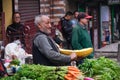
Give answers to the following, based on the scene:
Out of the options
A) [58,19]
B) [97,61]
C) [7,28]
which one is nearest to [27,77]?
[97,61]

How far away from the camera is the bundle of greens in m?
6.31

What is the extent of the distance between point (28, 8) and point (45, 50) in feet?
24.0

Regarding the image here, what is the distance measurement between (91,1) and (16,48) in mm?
9124

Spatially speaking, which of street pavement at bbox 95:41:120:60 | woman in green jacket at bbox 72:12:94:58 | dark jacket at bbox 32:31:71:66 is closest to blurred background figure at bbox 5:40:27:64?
woman in green jacket at bbox 72:12:94:58

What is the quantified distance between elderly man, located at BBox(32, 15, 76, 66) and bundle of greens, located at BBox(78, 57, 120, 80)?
272mm

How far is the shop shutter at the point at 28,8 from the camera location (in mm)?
12920

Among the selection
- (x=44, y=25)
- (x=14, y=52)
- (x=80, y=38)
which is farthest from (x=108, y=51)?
(x=44, y=25)

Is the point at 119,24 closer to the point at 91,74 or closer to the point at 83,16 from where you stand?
the point at 83,16

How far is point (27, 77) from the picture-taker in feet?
19.0

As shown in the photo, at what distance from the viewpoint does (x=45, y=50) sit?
6.47 m

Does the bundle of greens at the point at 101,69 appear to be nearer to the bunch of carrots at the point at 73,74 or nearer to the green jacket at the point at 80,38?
the bunch of carrots at the point at 73,74

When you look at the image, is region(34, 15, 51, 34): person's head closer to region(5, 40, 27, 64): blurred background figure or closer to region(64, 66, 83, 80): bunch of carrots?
region(64, 66, 83, 80): bunch of carrots

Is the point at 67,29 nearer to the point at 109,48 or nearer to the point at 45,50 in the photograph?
the point at 109,48

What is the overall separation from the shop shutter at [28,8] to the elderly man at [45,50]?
6.01 metres
